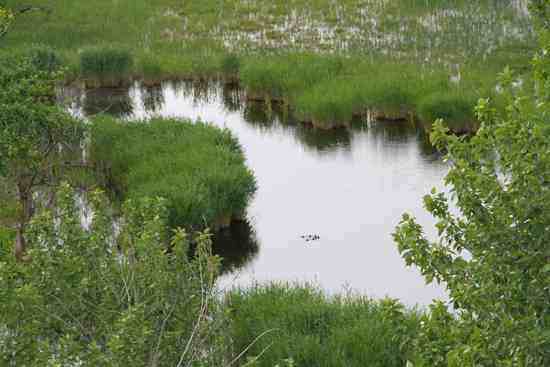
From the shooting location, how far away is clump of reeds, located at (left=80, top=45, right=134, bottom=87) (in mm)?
26016

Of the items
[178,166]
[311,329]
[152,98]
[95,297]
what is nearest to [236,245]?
[178,166]

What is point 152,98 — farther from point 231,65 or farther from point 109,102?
point 231,65

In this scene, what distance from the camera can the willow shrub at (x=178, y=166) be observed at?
49.5 ft

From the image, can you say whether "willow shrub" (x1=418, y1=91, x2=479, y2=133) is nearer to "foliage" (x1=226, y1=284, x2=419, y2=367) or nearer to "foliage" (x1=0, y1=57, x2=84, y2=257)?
"foliage" (x1=0, y1=57, x2=84, y2=257)

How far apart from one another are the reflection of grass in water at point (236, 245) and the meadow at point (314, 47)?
20.9ft

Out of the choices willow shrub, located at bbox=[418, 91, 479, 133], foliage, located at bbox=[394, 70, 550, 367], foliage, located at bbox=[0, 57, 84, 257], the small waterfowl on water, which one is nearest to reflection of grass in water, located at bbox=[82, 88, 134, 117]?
willow shrub, located at bbox=[418, 91, 479, 133]

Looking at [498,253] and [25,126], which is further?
[25,126]

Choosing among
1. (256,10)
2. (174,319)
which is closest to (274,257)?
(174,319)

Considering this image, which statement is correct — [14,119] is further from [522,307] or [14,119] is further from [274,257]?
[522,307]

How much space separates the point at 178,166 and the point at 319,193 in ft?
9.34

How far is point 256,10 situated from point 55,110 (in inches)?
880

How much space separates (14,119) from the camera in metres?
12.9

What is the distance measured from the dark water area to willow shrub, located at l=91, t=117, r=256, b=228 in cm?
62

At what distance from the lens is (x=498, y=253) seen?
5832 millimetres
